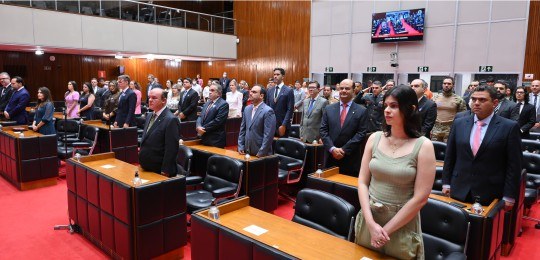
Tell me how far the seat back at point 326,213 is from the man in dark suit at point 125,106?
4811mm

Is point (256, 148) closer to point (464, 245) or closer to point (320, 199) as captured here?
point (320, 199)

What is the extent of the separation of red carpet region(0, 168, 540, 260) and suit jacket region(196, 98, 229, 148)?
50.4 inches

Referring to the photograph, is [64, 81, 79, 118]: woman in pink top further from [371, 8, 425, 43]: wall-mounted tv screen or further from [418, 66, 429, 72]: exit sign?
[418, 66, 429, 72]: exit sign

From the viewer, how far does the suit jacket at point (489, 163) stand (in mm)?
2783

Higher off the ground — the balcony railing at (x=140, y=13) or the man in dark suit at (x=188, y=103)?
the balcony railing at (x=140, y=13)

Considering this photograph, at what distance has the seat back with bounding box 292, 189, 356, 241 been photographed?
2346 mm

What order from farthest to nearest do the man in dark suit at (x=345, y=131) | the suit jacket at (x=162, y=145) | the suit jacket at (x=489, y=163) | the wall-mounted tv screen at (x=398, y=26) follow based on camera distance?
the wall-mounted tv screen at (x=398, y=26)
the man in dark suit at (x=345, y=131)
the suit jacket at (x=162, y=145)
the suit jacket at (x=489, y=163)

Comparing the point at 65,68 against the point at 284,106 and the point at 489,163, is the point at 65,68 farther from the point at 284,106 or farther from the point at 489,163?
the point at 489,163

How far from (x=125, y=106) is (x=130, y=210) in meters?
Answer: 4.04

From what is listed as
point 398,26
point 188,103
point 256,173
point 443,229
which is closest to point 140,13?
point 188,103

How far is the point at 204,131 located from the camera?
5102 millimetres

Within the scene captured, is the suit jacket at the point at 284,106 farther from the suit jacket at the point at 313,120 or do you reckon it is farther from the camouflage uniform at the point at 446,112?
the camouflage uniform at the point at 446,112

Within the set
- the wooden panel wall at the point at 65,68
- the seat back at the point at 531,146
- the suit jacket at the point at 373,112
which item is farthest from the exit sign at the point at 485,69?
the wooden panel wall at the point at 65,68

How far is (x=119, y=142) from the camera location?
6730 mm
